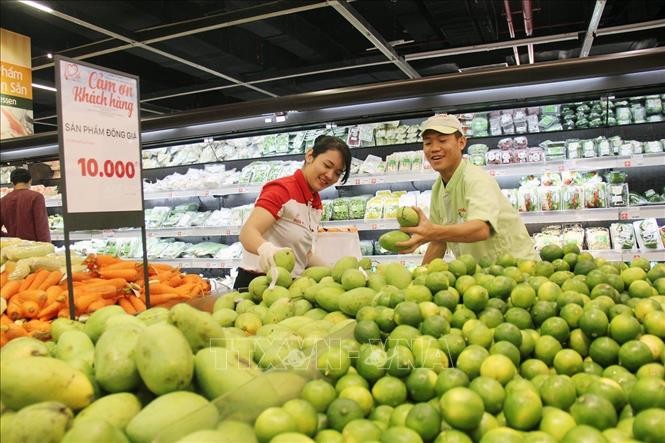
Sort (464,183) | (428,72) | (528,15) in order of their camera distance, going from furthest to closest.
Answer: (428,72) → (528,15) → (464,183)

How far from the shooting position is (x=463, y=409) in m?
1.05

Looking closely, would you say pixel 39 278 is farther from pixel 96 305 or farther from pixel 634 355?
pixel 634 355

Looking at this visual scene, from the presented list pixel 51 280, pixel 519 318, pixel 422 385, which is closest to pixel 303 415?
pixel 422 385

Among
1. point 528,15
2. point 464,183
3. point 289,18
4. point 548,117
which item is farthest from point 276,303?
point 289,18

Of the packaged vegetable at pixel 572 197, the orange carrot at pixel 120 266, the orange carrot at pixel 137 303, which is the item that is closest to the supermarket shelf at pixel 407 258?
the packaged vegetable at pixel 572 197

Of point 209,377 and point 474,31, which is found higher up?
point 474,31

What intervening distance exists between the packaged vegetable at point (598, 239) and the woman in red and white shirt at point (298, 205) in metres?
2.49

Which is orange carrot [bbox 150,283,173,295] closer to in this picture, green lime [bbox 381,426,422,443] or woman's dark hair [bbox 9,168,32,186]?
green lime [bbox 381,426,422,443]

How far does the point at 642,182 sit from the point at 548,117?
3.05 ft

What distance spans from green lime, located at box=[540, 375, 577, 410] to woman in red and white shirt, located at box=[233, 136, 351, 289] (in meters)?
1.80

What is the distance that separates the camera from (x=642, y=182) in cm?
441

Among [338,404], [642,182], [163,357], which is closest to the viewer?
[163,357]

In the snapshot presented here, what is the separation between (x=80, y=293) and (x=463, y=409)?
5.21 feet

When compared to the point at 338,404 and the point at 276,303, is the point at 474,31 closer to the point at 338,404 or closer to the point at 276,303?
the point at 276,303
